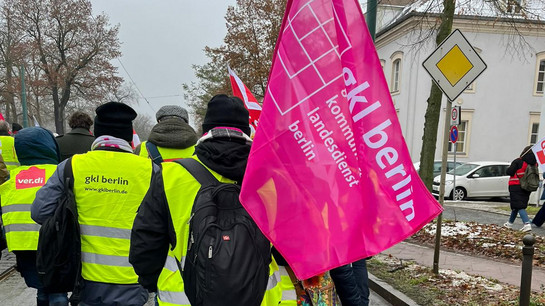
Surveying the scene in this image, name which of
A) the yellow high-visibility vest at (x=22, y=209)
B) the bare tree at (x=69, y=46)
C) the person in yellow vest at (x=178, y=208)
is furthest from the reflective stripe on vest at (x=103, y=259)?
the bare tree at (x=69, y=46)

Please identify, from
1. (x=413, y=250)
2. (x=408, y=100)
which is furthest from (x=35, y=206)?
(x=408, y=100)

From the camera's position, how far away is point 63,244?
2436 millimetres

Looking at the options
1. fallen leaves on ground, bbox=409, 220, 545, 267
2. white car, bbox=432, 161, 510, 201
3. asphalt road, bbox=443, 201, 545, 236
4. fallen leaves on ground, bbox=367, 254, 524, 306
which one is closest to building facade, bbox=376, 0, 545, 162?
white car, bbox=432, 161, 510, 201

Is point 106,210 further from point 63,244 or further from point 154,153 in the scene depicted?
point 154,153

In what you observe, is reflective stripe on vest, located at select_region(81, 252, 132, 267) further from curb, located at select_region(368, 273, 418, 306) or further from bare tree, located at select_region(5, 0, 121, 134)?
bare tree, located at select_region(5, 0, 121, 134)

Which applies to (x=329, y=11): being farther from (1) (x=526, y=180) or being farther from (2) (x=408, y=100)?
(2) (x=408, y=100)

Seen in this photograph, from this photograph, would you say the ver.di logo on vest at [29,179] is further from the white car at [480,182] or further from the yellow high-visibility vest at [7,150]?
the white car at [480,182]

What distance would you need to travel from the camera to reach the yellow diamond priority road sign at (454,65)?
4758 millimetres

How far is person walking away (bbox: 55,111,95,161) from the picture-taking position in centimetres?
457

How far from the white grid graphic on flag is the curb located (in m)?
3.61

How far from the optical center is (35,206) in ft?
8.31

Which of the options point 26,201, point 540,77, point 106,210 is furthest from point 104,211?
point 540,77

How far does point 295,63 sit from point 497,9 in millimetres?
9810

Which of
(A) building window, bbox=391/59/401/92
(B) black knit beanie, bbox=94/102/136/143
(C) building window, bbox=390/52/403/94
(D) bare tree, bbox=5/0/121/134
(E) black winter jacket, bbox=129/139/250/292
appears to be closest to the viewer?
(E) black winter jacket, bbox=129/139/250/292
